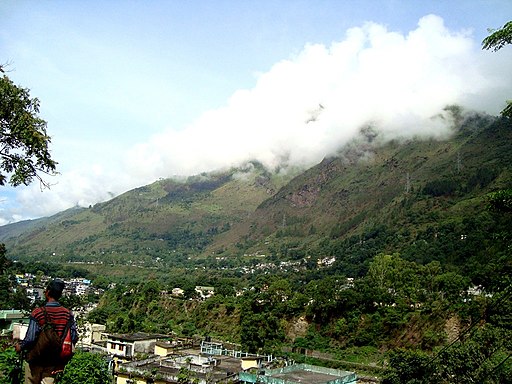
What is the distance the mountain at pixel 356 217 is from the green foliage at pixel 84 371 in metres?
36.1

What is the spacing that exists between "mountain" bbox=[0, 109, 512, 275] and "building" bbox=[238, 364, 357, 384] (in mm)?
25507

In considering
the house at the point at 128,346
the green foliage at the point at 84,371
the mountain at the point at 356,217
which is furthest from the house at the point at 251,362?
the mountain at the point at 356,217

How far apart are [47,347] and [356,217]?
115145mm

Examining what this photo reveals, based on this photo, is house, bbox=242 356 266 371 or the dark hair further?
house, bbox=242 356 266 371

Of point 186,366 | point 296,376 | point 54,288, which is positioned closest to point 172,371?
point 186,366

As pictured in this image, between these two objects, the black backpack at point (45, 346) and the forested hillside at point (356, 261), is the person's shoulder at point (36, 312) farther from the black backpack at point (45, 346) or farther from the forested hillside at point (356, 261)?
the forested hillside at point (356, 261)

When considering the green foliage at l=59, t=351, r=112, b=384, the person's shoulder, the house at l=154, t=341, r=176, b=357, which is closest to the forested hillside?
the person's shoulder

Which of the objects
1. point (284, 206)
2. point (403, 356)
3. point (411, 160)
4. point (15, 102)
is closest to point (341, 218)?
point (411, 160)

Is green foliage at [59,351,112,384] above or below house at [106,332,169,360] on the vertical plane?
above

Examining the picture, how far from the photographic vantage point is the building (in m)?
20.8

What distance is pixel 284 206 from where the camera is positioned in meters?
173

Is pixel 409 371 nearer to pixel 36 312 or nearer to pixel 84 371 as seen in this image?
pixel 84 371

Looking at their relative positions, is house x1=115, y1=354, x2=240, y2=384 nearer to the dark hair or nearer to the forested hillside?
the forested hillside

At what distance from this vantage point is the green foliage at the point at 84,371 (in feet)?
54.7
